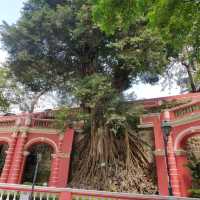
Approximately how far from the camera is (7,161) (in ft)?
43.8

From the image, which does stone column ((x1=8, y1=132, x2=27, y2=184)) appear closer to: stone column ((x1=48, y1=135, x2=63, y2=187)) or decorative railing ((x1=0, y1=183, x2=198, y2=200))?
stone column ((x1=48, y1=135, x2=63, y2=187))

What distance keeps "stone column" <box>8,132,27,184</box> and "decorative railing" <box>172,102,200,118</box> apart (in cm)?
941

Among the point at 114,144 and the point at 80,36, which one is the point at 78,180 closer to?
the point at 114,144

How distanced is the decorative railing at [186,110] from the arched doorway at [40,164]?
27.6 feet

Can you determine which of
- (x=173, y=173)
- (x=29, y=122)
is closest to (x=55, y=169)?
(x=29, y=122)

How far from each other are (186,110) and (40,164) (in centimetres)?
1007

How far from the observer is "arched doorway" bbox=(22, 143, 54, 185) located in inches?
568

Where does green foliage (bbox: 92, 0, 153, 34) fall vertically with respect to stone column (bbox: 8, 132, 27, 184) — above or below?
above

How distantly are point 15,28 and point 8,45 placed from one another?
1.18m

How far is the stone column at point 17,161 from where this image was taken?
1289 centimetres

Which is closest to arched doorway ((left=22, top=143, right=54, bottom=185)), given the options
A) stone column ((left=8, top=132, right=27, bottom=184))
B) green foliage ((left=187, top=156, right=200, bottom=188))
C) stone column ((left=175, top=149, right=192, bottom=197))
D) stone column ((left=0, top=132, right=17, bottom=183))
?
stone column ((left=8, top=132, right=27, bottom=184))

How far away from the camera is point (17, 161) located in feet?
43.8

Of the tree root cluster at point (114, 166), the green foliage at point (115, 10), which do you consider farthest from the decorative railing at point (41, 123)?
the green foliage at point (115, 10)

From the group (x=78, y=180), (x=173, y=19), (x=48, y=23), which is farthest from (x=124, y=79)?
(x=173, y=19)
